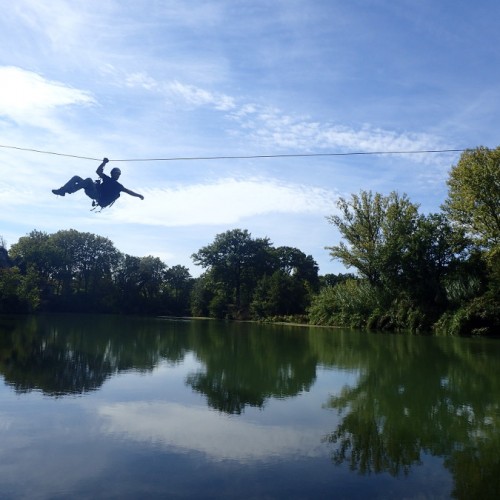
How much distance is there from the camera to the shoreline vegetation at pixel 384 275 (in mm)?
30406

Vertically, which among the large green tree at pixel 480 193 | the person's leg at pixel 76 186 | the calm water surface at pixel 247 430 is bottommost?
the calm water surface at pixel 247 430

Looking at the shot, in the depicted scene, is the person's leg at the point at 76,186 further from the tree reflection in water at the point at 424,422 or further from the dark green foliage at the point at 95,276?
the dark green foliage at the point at 95,276

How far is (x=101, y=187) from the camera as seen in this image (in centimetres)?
942

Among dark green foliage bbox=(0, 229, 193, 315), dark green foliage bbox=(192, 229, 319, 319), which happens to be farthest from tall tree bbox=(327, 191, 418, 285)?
dark green foliage bbox=(0, 229, 193, 315)

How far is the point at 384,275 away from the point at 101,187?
95.2 feet

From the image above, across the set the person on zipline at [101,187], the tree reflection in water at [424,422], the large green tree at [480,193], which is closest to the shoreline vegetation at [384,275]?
the large green tree at [480,193]

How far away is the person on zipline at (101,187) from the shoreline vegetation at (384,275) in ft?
82.9

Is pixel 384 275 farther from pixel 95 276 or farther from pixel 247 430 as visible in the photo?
pixel 95 276

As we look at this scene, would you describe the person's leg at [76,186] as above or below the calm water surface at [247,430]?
above

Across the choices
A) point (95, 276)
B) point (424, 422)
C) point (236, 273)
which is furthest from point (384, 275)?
point (95, 276)

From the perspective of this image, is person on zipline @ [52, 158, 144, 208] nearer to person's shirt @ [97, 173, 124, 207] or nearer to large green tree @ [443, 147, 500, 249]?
person's shirt @ [97, 173, 124, 207]

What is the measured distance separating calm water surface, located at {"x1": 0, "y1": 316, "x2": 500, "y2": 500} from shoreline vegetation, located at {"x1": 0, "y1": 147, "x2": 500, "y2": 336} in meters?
18.2

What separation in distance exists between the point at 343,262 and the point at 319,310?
18.2ft

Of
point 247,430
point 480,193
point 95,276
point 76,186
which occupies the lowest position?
point 247,430
